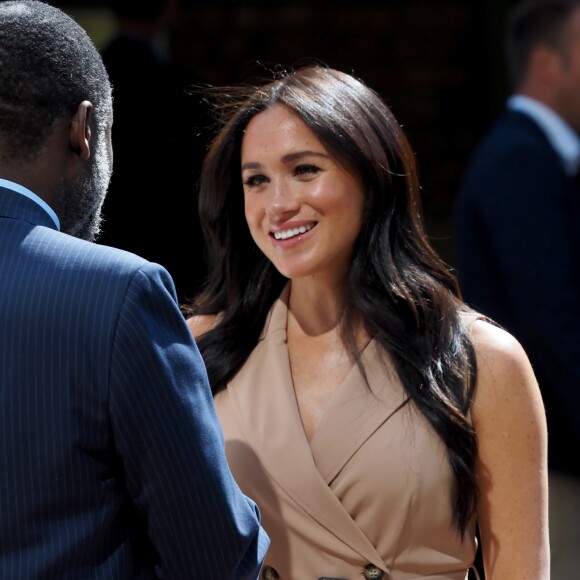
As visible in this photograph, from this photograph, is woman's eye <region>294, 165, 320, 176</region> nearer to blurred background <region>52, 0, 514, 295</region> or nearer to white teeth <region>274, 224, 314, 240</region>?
white teeth <region>274, 224, 314, 240</region>

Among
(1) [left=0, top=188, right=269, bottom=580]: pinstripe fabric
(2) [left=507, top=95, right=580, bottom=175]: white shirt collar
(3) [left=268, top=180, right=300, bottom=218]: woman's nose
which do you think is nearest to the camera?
(1) [left=0, top=188, right=269, bottom=580]: pinstripe fabric

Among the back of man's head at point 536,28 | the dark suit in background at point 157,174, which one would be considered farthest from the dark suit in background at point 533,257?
the dark suit in background at point 157,174

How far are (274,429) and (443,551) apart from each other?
0.45m

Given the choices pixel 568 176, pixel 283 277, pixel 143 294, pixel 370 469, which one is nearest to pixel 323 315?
pixel 283 277

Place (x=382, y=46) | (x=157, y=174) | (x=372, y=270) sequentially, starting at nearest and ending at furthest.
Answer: (x=372, y=270)
(x=157, y=174)
(x=382, y=46)

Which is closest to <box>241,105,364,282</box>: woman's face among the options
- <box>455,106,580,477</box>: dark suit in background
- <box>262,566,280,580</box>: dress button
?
<box>262,566,280,580</box>: dress button

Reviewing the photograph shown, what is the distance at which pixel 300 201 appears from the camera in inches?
112

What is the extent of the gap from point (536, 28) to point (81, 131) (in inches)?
114

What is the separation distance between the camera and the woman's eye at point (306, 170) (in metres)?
2.87

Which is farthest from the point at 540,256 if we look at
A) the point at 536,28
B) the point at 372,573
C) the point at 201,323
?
the point at 372,573

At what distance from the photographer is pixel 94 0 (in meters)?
6.09

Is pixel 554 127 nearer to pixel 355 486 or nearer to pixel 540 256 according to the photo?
pixel 540 256

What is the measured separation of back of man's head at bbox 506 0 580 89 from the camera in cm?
451

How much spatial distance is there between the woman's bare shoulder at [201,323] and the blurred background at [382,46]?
3.05 meters
